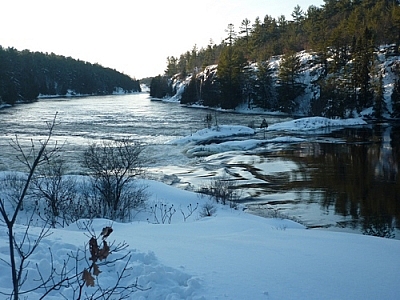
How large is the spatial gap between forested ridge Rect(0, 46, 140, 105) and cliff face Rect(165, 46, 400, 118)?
125 feet

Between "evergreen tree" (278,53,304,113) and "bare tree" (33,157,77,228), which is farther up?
"evergreen tree" (278,53,304,113)

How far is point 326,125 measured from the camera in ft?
124

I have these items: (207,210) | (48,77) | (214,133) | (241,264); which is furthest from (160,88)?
(241,264)

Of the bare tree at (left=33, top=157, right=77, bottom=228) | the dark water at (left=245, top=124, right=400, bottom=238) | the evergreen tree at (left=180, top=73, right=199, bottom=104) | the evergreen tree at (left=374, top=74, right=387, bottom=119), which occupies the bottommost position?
the dark water at (left=245, top=124, right=400, bottom=238)

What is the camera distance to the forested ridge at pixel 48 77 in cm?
8225

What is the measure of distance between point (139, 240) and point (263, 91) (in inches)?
2081

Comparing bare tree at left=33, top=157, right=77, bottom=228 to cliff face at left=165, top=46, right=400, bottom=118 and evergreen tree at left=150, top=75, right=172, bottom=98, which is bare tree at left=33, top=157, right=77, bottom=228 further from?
evergreen tree at left=150, top=75, right=172, bottom=98

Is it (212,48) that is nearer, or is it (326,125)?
(326,125)

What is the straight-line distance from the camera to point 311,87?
5281cm

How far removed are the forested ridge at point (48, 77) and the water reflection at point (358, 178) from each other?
208 ft

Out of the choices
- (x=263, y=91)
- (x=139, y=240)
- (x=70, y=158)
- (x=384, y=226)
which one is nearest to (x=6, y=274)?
(x=139, y=240)

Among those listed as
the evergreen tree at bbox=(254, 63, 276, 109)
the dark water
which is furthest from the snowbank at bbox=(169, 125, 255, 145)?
the evergreen tree at bbox=(254, 63, 276, 109)

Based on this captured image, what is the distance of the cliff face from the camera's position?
43.2m

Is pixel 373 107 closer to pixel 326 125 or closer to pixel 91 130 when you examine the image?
pixel 326 125
